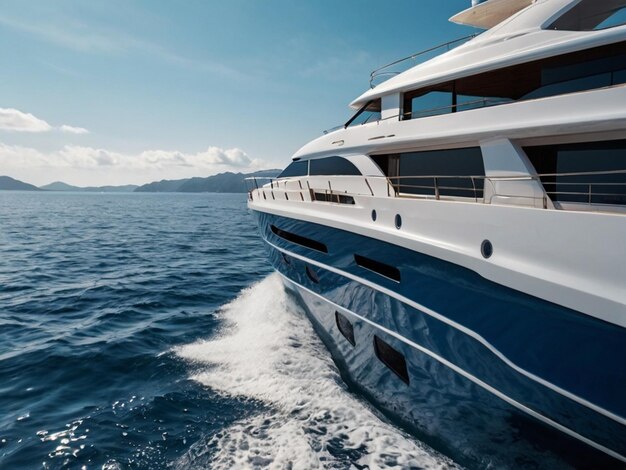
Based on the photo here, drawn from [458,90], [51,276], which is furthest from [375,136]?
[51,276]

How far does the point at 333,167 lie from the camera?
7410 millimetres

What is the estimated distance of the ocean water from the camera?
502 centimetres

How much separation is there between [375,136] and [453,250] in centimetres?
277

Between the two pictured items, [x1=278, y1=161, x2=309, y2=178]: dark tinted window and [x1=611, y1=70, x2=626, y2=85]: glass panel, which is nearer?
[x1=611, y1=70, x2=626, y2=85]: glass panel

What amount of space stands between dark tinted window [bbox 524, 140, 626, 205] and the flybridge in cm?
465

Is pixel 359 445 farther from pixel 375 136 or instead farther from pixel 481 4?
pixel 481 4

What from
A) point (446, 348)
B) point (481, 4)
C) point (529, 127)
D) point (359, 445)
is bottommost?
point (359, 445)

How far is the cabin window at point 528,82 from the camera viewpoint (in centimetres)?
416

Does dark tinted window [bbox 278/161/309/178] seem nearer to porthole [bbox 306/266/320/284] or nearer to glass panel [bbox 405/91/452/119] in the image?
porthole [bbox 306/266/320/284]

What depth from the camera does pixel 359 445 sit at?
5.22 meters

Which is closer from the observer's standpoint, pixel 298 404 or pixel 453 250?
pixel 453 250

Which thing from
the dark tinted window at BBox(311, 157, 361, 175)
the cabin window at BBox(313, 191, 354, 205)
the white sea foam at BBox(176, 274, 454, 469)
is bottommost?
the white sea foam at BBox(176, 274, 454, 469)

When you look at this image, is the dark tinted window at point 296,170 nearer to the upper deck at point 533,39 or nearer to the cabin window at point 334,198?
the cabin window at point 334,198

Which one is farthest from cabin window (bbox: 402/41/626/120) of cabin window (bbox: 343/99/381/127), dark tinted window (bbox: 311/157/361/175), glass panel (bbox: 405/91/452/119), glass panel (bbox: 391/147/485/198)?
dark tinted window (bbox: 311/157/361/175)
